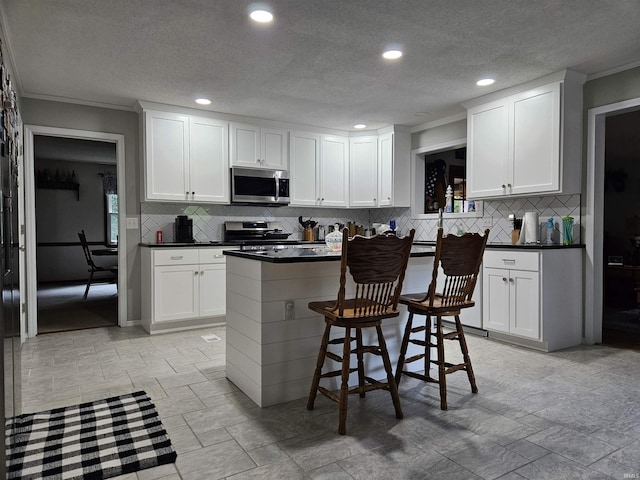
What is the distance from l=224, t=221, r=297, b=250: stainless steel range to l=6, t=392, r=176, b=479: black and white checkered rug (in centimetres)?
270

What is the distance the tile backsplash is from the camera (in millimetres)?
4082

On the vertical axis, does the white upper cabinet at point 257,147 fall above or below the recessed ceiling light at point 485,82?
below

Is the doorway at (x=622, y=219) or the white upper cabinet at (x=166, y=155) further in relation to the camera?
the doorway at (x=622, y=219)

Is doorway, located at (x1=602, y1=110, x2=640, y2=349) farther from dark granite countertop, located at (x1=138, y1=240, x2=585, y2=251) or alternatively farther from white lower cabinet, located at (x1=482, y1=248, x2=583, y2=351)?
dark granite countertop, located at (x1=138, y1=240, x2=585, y2=251)

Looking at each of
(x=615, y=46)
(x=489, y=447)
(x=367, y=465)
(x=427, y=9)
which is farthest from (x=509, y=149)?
(x=367, y=465)

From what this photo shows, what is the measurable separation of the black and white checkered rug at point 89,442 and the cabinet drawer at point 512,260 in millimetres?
3138

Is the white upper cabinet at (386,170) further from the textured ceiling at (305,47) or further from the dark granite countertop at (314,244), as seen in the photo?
the textured ceiling at (305,47)

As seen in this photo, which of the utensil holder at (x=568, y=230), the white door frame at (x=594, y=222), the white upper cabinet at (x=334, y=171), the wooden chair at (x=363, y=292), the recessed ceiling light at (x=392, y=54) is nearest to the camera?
the wooden chair at (x=363, y=292)

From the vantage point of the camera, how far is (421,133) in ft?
18.1

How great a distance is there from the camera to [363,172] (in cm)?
579

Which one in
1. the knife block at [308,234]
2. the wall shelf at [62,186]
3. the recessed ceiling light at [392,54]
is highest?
the recessed ceiling light at [392,54]

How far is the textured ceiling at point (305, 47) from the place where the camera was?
8.36ft

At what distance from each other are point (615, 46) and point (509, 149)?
1166 mm

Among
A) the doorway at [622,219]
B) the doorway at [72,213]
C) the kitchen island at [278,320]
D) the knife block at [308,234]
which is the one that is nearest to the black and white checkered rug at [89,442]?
the kitchen island at [278,320]
